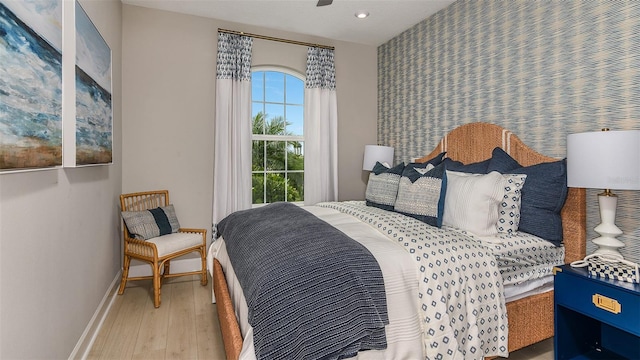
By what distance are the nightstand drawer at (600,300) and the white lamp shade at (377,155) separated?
217 centimetres

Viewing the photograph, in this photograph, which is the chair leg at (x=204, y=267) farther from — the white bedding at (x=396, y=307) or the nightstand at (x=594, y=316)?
the nightstand at (x=594, y=316)

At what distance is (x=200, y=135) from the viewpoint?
3.52m

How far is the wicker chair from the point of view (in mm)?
2660

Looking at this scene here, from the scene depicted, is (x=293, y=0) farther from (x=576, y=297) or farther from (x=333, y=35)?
(x=576, y=297)

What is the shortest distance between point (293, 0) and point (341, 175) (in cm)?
208

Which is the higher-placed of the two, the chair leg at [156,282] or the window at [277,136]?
the window at [277,136]

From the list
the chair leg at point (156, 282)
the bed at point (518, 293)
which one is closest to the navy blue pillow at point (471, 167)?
the bed at point (518, 293)

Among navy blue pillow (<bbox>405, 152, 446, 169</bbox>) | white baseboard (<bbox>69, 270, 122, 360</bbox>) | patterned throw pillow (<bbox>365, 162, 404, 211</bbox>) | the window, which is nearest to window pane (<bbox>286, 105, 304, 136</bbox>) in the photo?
the window

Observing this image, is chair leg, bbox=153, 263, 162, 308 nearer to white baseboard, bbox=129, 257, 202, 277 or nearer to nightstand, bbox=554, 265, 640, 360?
white baseboard, bbox=129, 257, 202, 277

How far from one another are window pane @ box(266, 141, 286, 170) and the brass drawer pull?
3146 millimetres

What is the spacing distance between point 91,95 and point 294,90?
2379 millimetres

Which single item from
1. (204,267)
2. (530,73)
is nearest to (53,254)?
(204,267)

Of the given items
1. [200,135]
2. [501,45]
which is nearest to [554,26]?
[501,45]

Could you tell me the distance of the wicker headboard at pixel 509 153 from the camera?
2.04 m
